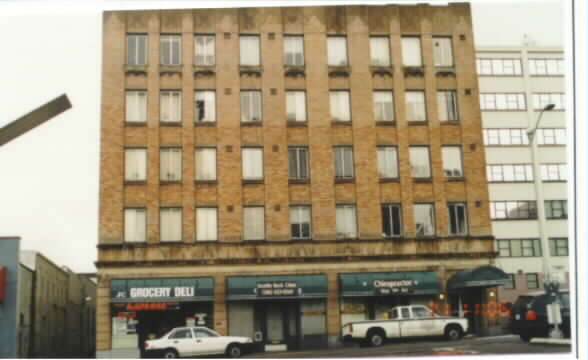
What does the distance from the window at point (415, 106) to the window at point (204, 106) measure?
9826 millimetres

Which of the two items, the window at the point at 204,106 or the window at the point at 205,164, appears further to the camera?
the window at the point at 204,106

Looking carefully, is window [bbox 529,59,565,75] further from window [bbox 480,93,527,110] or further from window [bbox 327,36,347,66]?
window [bbox 327,36,347,66]

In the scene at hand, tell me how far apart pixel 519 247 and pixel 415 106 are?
24.4 metres

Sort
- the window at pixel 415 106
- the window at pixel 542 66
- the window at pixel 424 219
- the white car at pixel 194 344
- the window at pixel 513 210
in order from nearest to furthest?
the white car at pixel 194 344, the window at pixel 424 219, the window at pixel 415 106, the window at pixel 513 210, the window at pixel 542 66

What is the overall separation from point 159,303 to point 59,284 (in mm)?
14872

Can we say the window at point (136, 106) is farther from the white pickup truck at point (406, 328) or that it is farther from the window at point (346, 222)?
the white pickup truck at point (406, 328)

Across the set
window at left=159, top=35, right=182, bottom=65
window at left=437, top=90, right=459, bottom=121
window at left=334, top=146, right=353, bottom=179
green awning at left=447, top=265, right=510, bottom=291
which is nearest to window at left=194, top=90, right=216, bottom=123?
window at left=159, top=35, right=182, bottom=65

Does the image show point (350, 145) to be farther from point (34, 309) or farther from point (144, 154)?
point (34, 309)

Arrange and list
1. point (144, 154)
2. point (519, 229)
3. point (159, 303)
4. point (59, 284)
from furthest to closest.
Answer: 1. point (519, 229)
2. point (59, 284)
3. point (144, 154)
4. point (159, 303)

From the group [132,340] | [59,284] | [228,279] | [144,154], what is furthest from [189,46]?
[59,284]

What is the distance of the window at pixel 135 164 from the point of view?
35.7 metres

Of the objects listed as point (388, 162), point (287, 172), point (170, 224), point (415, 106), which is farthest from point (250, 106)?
point (415, 106)

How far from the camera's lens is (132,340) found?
33562mm

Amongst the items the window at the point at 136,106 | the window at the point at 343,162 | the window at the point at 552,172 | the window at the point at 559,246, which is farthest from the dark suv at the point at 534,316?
the window at the point at 552,172
